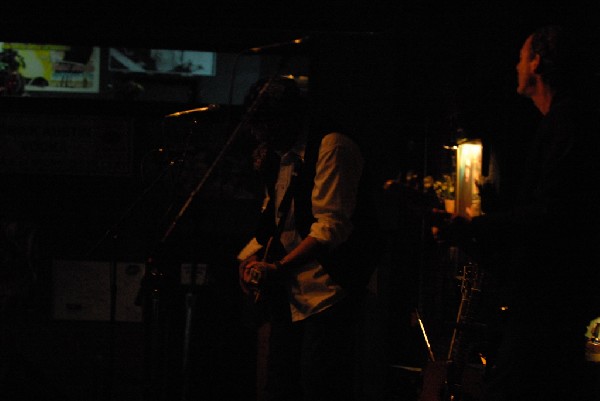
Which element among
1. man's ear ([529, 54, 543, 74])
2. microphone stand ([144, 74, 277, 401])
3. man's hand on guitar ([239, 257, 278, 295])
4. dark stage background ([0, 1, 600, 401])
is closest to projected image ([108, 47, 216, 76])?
dark stage background ([0, 1, 600, 401])

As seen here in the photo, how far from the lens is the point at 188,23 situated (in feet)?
19.9

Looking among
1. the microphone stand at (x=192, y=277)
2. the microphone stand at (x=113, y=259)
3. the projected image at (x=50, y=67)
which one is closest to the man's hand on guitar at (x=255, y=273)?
the microphone stand at (x=192, y=277)

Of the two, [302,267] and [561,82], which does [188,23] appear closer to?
[302,267]

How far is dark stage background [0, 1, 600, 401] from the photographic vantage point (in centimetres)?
578

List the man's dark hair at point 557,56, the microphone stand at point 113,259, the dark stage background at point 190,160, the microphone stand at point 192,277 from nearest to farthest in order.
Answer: the man's dark hair at point 557,56
the microphone stand at point 192,277
the microphone stand at point 113,259
the dark stage background at point 190,160

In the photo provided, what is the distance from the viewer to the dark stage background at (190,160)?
5.78 meters

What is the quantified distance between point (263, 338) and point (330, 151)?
1.62 metres

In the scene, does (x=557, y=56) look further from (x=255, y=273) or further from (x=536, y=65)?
(x=255, y=273)

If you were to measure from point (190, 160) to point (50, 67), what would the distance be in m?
1.74

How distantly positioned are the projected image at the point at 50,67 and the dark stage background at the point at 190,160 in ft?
0.40

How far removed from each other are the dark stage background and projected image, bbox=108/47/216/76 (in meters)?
0.09

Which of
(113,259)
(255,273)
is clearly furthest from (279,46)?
(113,259)

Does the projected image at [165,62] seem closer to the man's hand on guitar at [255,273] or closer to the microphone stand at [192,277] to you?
the microphone stand at [192,277]

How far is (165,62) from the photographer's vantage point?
6477 mm
